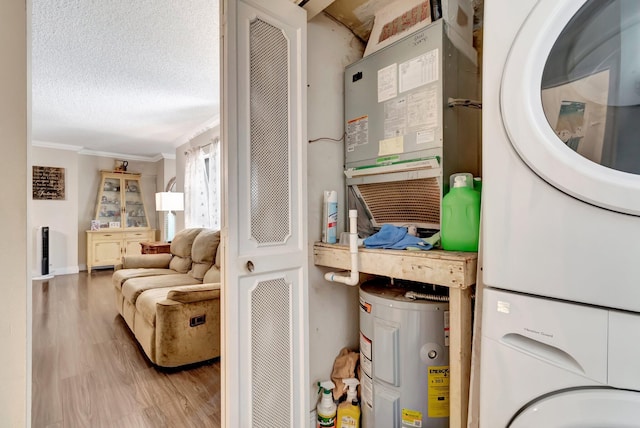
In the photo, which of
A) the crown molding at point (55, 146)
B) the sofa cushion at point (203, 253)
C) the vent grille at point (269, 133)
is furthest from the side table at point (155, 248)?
the vent grille at point (269, 133)

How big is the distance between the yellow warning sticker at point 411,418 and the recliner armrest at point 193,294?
1.56 meters

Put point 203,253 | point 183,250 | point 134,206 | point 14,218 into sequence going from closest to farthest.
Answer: point 14,218 → point 203,253 → point 183,250 → point 134,206

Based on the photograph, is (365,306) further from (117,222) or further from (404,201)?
(117,222)

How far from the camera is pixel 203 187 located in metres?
4.52

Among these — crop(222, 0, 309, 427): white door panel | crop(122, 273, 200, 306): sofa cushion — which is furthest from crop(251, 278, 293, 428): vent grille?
crop(122, 273, 200, 306): sofa cushion

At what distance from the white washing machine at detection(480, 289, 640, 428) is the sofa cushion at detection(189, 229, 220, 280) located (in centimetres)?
280

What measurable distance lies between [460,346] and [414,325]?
0.26m

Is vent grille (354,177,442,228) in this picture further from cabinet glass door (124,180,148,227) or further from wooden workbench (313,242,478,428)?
cabinet glass door (124,180,148,227)

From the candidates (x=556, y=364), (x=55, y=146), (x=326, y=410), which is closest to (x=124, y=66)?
(x=326, y=410)

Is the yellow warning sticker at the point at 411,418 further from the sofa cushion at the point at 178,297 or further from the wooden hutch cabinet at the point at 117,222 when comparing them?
the wooden hutch cabinet at the point at 117,222

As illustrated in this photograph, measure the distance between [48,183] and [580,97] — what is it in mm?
7002

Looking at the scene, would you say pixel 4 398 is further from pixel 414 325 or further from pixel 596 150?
pixel 596 150

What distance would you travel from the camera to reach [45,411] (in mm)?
1723

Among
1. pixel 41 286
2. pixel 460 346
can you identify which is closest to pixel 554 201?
pixel 460 346
